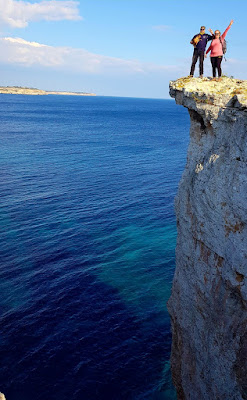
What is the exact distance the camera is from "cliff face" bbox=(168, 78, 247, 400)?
1513 centimetres

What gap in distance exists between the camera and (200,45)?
1980 centimetres

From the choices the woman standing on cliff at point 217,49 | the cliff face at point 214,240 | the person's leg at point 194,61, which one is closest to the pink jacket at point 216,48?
the woman standing on cliff at point 217,49

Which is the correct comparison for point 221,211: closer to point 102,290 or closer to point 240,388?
point 240,388

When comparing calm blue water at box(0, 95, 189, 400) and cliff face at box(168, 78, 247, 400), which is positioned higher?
cliff face at box(168, 78, 247, 400)

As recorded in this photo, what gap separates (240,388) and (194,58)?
16.7 meters

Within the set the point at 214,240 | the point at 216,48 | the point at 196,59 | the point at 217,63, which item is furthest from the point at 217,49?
the point at 214,240

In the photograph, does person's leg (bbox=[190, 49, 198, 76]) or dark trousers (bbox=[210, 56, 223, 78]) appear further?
person's leg (bbox=[190, 49, 198, 76])

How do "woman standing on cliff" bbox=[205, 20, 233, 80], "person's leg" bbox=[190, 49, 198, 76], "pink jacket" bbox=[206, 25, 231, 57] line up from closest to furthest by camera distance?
"woman standing on cliff" bbox=[205, 20, 233, 80]
"pink jacket" bbox=[206, 25, 231, 57]
"person's leg" bbox=[190, 49, 198, 76]

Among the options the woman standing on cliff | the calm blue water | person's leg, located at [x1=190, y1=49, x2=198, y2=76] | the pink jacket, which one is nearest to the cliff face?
person's leg, located at [x1=190, y1=49, x2=198, y2=76]

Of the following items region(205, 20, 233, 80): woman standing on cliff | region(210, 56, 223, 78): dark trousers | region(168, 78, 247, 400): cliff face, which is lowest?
region(168, 78, 247, 400): cliff face

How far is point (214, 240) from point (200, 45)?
1072cm

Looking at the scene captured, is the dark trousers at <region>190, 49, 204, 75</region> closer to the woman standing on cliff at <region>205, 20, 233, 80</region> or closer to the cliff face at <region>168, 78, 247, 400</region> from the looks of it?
the woman standing on cliff at <region>205, 20, 233, 80</region>

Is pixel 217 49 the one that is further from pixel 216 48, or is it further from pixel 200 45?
pixel 200 45

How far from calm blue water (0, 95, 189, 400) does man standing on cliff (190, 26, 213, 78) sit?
21478mm
